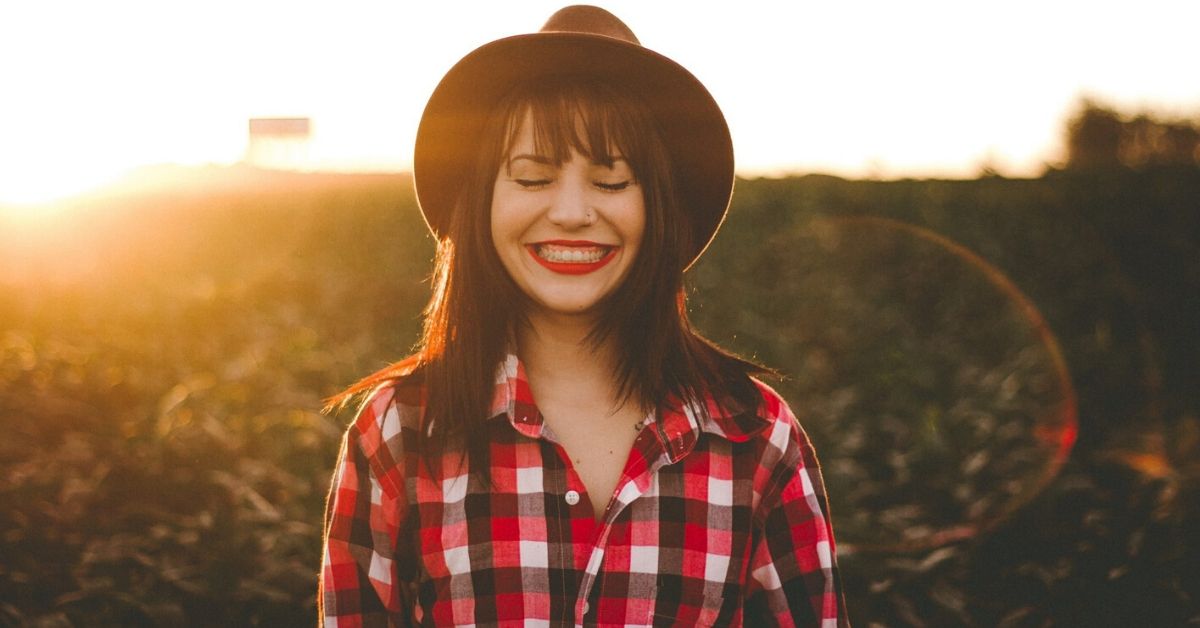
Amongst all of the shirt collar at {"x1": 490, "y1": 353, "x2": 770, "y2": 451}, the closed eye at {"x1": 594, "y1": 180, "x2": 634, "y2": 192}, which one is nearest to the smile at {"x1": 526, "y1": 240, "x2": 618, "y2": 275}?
the closed eye at {"x1": 594, "y1": 180, "x2": 634, "y2": 192}

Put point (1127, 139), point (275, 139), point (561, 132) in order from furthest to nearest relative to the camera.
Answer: point (1127, 139) < point (275, 139) < point (561, 132)

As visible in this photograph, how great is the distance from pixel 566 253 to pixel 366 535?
62 centimetres

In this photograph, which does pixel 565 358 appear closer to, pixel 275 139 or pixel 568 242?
pixel 568 242

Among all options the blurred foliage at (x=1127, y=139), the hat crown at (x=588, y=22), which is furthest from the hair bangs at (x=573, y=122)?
the blurred foliage at (x=1127, y=139)

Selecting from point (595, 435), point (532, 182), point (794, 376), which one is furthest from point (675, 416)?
point (794, 376)

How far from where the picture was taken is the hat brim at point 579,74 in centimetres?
149

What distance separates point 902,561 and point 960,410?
2025 millimetres

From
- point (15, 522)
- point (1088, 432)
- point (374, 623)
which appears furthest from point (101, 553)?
point (1088, 432)

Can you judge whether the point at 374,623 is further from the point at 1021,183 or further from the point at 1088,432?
the point at 1021,183

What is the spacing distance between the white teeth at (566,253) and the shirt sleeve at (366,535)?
1.33 feet

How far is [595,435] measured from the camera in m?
1.62

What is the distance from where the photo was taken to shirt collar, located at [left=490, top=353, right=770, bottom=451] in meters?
1.55

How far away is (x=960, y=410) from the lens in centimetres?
491

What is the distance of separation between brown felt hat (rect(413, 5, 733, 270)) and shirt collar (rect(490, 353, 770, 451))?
312 millimetres
